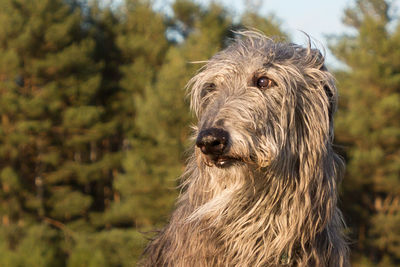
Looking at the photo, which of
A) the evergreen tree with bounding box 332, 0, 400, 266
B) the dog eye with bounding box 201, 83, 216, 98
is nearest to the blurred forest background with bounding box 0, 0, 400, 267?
the evergreen tree with bounding box 332, 0, 400, 266

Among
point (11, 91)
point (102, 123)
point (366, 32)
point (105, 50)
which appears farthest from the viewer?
point (105, 50)

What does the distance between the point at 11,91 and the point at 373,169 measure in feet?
58.4

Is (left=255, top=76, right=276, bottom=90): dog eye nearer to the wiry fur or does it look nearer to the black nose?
the wiry fur

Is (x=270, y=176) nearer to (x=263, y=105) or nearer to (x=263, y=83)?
(x=263, y=105)

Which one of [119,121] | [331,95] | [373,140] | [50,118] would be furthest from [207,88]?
[119,121]

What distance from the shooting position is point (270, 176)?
176 inches

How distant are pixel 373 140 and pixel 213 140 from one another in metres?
25.7

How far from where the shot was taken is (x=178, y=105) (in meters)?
27.9

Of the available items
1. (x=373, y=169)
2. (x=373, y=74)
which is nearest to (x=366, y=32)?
(x=373, y=74)

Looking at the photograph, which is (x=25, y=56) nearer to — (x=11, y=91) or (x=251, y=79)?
(x=11, y=91)

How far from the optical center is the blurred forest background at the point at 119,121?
28188 mm

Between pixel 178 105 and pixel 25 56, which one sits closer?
pixel 178 105

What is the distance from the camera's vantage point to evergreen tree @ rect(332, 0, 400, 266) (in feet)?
92.6

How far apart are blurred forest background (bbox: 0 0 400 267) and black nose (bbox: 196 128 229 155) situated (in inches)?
739
